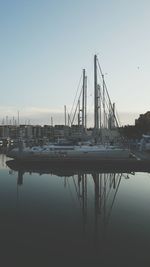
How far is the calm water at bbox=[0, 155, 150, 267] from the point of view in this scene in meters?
12.6

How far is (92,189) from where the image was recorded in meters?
27.9

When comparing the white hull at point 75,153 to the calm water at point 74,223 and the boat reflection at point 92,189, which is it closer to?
the boat reflection at point 92,189

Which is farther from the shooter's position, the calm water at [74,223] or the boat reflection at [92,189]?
the boat reflection at [92,189]

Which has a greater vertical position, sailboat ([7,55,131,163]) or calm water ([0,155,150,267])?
sailboat ([7,55,131,163])

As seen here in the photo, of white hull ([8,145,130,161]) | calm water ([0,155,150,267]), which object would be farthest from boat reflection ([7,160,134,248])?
white hull ([8,145,130,161])

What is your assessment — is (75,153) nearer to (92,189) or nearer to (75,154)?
(75,154)

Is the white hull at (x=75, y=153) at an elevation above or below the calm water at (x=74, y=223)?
above

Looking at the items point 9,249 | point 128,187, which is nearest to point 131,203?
point 128,187

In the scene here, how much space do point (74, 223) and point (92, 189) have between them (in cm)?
1064

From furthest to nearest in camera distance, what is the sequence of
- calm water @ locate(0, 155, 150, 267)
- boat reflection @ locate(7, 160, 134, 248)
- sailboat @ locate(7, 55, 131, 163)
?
sailboat @ locate(7, 55, 131, 163)
boat reflection @ locate(7, 160, 134, 248)
calm water @ locate(0, 155, 150, 267)

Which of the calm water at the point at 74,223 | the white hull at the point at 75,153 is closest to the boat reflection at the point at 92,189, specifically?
the calm water at the point at 74,223

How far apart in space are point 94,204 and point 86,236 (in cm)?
711

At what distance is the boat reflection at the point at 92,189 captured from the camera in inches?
673

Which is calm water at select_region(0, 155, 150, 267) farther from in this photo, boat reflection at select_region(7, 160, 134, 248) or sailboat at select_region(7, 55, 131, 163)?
sailboat at select_region(7, 55, 131, 163)
